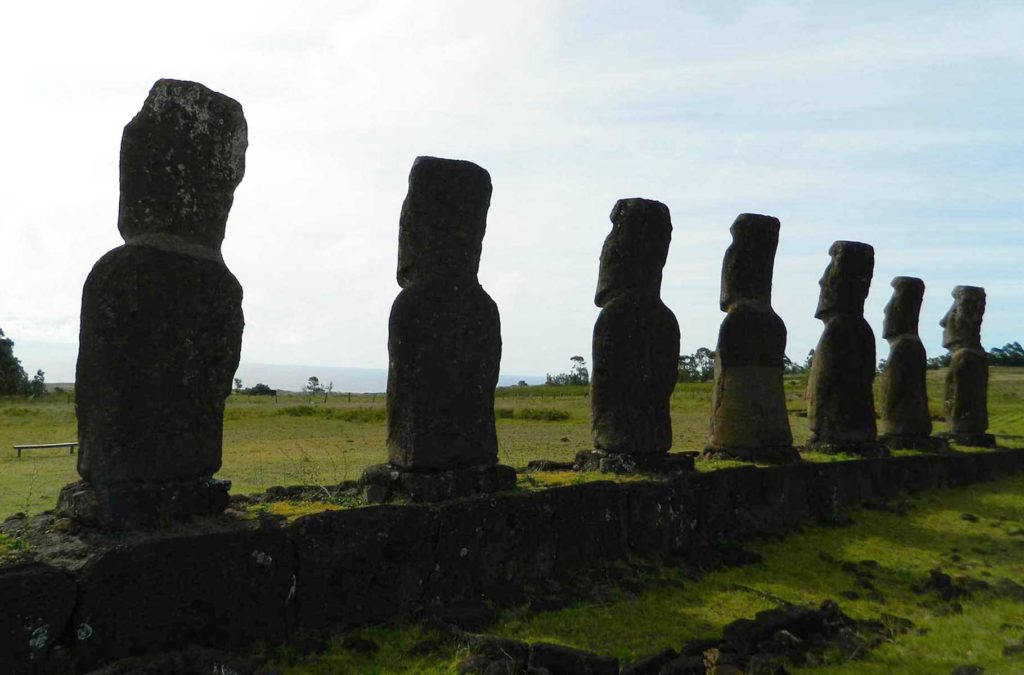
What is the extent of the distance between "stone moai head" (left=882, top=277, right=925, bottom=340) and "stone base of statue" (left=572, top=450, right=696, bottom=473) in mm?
7278

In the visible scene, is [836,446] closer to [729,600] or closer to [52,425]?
[729,600]

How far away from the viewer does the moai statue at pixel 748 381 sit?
36.1 feet

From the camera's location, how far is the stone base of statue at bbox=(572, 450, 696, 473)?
30.2 ft

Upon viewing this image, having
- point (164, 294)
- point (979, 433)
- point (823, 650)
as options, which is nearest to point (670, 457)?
point (823, 650)

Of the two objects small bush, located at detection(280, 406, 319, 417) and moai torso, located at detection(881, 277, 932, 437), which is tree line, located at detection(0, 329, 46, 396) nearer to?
small bush, located at detection(280, 406, 319, 417)

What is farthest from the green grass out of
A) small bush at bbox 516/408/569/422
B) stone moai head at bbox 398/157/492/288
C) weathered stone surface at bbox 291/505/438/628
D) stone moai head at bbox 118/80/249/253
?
small bush at bbox 516/408/569/422

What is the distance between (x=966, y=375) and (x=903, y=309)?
9.29 feet

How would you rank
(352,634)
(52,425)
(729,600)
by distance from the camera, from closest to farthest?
(352,634) < (729,600) < (52,425)

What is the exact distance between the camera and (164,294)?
5.68 m

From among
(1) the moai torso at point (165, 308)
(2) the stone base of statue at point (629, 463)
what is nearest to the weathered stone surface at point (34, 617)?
(1) the moai torso at point (165, 308)

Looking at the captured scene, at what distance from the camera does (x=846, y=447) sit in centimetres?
1278

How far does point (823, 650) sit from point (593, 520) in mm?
2287

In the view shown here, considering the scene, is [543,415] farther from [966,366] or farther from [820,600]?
[820,600]

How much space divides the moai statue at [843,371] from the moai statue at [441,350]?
6929 millimetres
